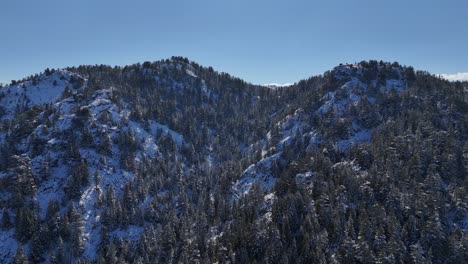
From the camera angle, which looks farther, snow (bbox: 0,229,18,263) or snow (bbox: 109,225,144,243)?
snow (bbox: 109,225,144,243)

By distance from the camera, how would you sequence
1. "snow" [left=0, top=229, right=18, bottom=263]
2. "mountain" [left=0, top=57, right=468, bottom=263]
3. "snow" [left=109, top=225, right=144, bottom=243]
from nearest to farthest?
"mountain" [left=0, top=57, right=468, bottom=263]
"snow" [left=0, top=229, right=18, bottom=263]
"snow" [left=109, top=225, right=144, bottom=243]

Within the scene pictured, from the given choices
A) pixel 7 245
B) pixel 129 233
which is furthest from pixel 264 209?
pixel 7 245

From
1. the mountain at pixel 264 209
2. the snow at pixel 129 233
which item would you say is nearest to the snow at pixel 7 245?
the mountain at pixel 264 209

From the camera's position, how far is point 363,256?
12156cm

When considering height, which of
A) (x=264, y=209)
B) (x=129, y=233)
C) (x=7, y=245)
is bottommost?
(x=7, y=245)

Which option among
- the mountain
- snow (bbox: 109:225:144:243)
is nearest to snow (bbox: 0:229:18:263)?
the mountain

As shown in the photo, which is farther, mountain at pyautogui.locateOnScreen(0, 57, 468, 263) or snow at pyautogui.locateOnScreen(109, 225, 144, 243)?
snow at pyautogui.locateOnScreen(109, 225, 144, 243)

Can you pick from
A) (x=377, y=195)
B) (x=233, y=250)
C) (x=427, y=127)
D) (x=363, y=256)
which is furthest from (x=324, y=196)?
(x=427, y=127)

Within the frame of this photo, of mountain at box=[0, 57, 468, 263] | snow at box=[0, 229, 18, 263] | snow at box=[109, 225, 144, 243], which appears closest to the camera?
mountain at box=[0, 57, 468, 263]

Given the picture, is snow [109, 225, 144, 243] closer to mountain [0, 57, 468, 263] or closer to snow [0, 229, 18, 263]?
mountain [0, 57, 468, 263]

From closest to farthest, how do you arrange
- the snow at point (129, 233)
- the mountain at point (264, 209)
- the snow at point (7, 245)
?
1. the mountain at point (264, 209)
2. the snow at point (7, 245)
3. the snow at point (129, 233)

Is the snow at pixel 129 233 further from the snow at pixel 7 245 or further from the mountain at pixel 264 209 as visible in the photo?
the snow at pixel 7 245

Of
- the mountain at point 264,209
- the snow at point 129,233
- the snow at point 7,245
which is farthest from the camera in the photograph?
the snow at point 129,233

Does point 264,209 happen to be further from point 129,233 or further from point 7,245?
point 7,245
